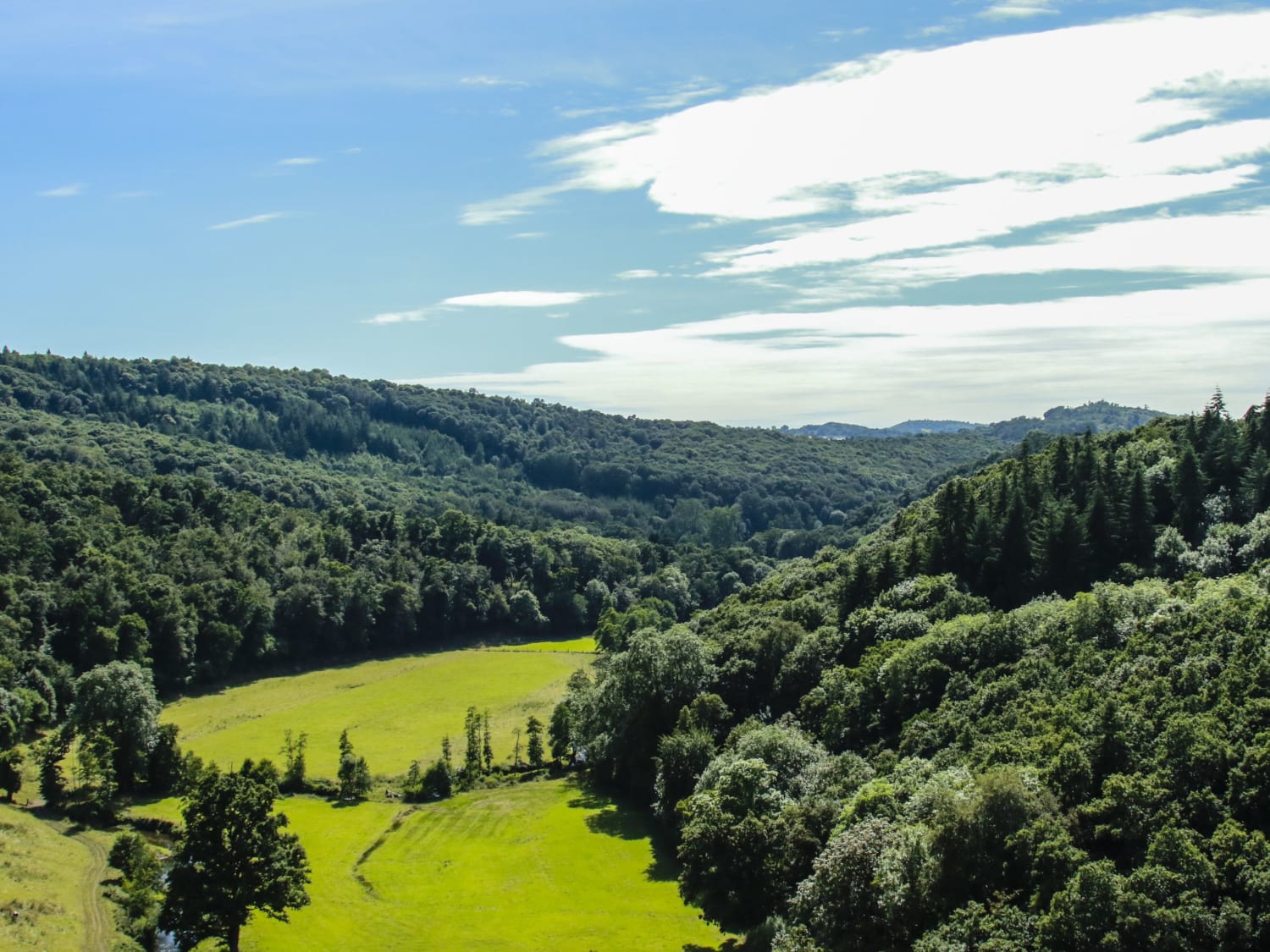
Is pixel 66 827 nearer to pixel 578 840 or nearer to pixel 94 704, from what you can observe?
pixel 94 704

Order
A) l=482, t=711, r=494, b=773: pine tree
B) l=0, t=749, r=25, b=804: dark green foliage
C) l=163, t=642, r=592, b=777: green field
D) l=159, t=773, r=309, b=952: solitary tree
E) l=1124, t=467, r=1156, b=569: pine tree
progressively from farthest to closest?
l=163, t=642, r=592, b=777: green field → l=482, t=711, r=494, b=773: pine tree → l=1124, t=467, r=1156, b=569: pine tree → l=0, t=749, r=25, b=804: dark green foliage → l=159, t=773, r=309, b=952: solitary tree

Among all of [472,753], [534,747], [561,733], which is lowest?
[534,747]

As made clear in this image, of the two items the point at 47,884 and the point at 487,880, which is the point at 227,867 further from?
the point at 487,880

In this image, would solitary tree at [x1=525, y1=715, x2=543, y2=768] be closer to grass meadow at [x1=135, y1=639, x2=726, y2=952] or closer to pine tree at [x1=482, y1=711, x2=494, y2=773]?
grass meadow at [x1=135, y1=639, x2=726, y2=952]

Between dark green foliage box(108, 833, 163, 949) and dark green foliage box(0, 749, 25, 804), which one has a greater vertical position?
dark green foliage box(0, 749, 25, 804)

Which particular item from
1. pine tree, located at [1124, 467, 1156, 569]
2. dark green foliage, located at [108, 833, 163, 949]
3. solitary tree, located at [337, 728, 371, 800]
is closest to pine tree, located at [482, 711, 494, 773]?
solitary tree, located at [337, 728, 371, 800]

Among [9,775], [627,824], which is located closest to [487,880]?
[627,824]

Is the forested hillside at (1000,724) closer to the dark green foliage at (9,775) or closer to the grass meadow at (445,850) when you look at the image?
the grass meadow at (445,850)
